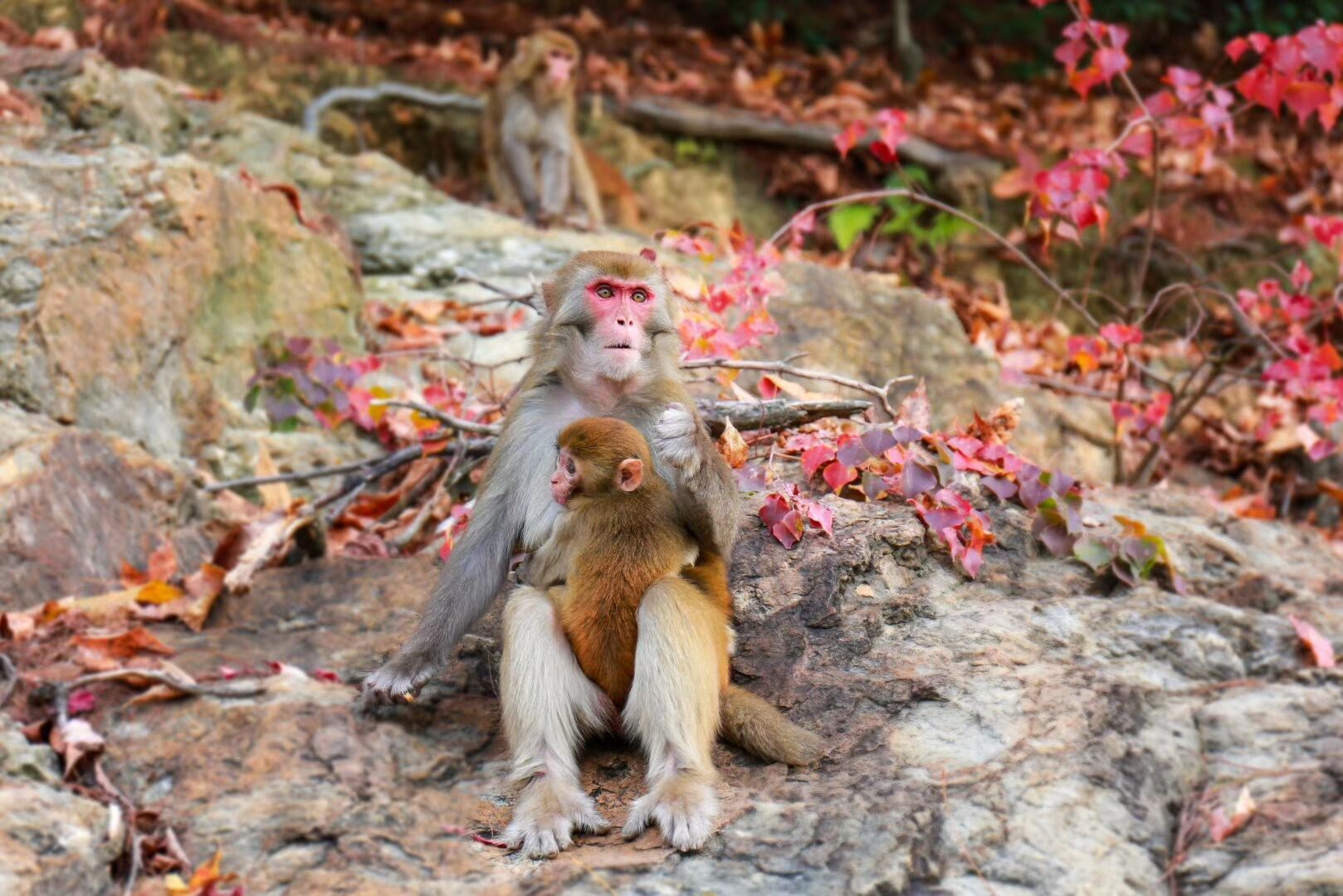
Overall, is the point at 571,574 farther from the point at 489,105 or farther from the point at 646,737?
the point at 489,105

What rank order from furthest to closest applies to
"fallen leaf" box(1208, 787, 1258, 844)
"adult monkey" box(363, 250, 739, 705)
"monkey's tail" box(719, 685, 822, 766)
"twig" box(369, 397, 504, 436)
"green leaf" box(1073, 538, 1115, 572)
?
1. "twig" box(369, 397, 504, 436)
2. "green leaf" box(1073, 538, 1115, 572)
3. "adult monkey" box(363, 250, 739, 705)
4. "monkey's tail" box(719, 685, 822, 766)
5. "fallen leaf" box(1208, 787, 1258, 844)

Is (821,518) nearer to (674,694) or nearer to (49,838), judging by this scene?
→ (674,694)

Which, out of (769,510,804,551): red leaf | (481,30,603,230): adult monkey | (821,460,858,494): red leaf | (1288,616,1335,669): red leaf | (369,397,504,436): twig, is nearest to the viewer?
(1288,616,1335,669): red leaf

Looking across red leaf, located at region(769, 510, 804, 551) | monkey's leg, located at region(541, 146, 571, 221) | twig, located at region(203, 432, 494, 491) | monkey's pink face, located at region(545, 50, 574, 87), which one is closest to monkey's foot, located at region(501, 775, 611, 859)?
red leaf, located at region(769, 510, 804, 551)

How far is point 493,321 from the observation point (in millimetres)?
9805

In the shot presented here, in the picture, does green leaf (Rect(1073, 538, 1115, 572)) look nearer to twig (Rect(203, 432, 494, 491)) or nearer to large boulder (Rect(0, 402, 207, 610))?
twig (Rect(203, 432, 494, 491))

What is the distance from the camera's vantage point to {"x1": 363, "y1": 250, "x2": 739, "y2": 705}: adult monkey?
5023 millimetres

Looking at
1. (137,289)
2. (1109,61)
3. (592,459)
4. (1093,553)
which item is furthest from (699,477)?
(1109,61)

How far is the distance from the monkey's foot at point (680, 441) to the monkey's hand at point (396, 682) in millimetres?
1142

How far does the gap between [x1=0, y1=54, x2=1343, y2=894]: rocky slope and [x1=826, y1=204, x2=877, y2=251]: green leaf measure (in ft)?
21.8

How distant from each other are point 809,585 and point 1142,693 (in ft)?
3.85

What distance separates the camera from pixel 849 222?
44.8 ft

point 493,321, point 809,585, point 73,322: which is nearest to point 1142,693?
point 809,585

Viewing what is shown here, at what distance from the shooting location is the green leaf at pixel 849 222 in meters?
13.5
